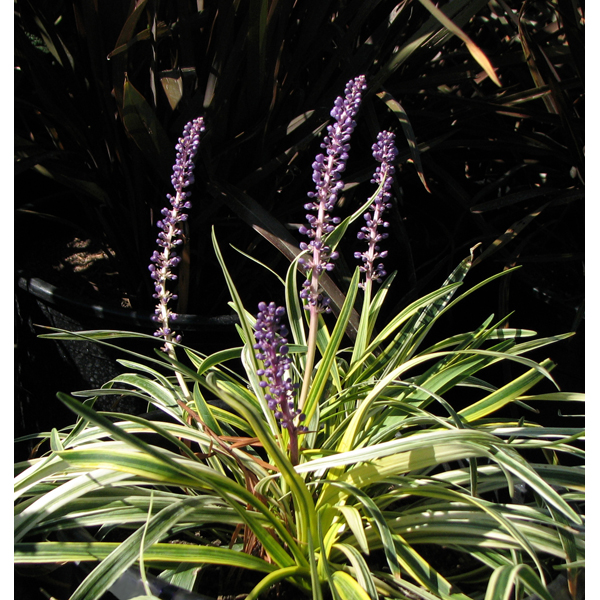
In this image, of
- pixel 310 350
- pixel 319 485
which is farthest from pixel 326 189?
pixel 319 485

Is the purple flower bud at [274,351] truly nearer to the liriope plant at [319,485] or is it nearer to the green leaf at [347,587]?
the liriope plant at [319,485]

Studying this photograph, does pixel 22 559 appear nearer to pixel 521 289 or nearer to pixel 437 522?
pixel 437 522

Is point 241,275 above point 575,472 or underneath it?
above

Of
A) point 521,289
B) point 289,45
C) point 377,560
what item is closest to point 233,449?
point 377,560

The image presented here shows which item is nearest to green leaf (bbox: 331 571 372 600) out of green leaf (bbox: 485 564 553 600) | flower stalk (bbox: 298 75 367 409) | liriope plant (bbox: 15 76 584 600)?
liriope plant (bbox: 15 76 584 600)

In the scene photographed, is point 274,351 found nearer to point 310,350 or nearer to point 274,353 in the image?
point 274,353

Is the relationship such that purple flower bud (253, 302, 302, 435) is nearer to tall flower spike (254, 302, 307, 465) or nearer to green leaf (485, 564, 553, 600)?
tall flower spike (254, 302, 307, 465)

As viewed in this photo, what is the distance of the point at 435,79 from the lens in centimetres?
117

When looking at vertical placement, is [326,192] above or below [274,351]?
above

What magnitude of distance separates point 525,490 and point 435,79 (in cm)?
84

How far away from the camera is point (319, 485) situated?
0.71 metres

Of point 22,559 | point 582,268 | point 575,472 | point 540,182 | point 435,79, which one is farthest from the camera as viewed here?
point 540,182

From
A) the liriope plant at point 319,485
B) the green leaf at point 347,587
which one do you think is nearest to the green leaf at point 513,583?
the liriope plant at point 319,485

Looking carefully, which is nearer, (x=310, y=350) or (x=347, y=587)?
(x=347, y=587)
